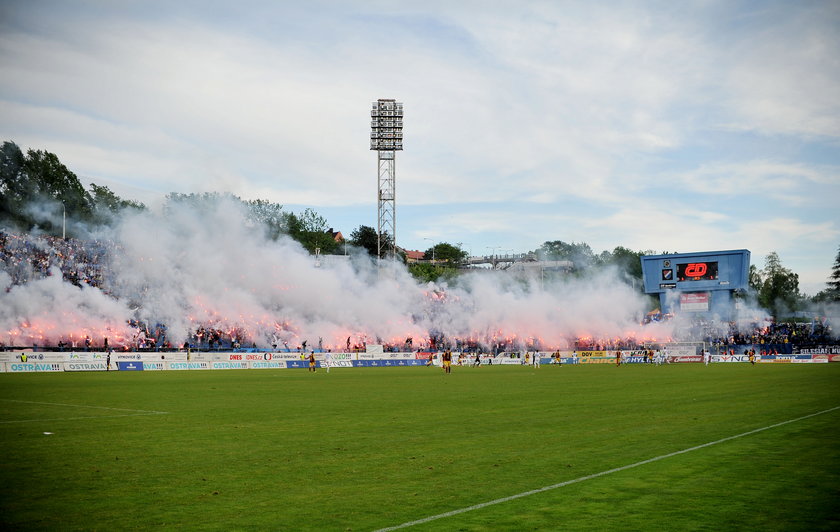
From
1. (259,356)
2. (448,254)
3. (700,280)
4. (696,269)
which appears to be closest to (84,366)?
(259,356)

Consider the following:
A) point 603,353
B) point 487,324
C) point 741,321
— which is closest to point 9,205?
point 487,324

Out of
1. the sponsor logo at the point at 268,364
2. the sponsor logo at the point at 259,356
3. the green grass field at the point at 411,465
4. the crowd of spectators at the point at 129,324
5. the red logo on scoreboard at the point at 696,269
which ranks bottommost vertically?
the sponsor logo at the point at 268,364

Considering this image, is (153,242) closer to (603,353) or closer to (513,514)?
(603,353)

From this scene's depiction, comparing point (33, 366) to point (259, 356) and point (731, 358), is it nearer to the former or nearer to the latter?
point (259, 356)

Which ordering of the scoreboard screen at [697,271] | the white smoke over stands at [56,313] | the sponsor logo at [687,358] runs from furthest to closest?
the scoreboard screen at [697,271]
the sponsor logo at [687,358]
the white smoke over stands at [56,313]

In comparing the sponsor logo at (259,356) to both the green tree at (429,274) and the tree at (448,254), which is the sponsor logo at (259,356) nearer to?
the green tree at (429,274)

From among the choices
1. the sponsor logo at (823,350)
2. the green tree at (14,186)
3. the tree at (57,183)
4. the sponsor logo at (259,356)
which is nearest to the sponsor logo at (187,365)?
the sponsor logo at (259,356)

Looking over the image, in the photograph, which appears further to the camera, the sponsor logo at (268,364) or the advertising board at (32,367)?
the sponsor logo at (268,364)

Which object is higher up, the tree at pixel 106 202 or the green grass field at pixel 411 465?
the tree at pixel 106 202

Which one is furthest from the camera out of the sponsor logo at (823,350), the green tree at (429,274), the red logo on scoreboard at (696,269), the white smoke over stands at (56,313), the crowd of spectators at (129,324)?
the green tree at (429,274)

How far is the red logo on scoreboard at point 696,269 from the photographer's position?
268 feet

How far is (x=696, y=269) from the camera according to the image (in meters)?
82.2

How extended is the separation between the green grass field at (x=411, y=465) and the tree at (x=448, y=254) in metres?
141

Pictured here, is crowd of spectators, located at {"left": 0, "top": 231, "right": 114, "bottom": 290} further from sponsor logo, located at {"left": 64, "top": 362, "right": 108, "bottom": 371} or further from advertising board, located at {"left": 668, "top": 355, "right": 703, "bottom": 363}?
advertising board, located at {"left": 668, "top": 355, "right": 703, "bottom": 363}
